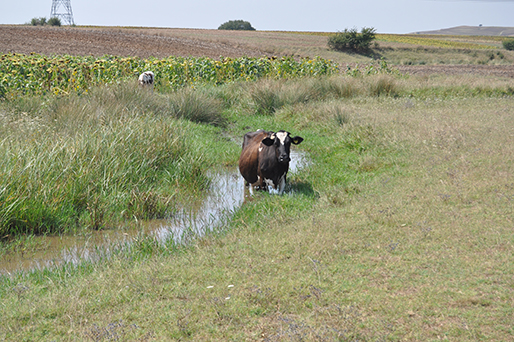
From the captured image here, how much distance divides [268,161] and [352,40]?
46.2 metres

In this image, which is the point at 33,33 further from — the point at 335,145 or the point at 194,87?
the point at 335,145

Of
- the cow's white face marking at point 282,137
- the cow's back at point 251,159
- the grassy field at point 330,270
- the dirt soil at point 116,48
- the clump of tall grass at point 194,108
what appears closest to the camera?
the grassy field at point 330,270

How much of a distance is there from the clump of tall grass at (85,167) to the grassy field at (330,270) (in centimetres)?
29

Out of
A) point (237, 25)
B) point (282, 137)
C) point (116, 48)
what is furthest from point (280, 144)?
point (237, 25)

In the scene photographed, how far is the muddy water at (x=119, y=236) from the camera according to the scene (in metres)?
6.26

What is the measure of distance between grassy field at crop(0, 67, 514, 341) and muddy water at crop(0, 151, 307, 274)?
38 cm

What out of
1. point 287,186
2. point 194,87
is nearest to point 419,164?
point 287,186

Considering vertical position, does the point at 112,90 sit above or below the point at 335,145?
above

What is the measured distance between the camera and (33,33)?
48.2m

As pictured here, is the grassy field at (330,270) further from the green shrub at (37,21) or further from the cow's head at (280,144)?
the green shrub at (37,21)

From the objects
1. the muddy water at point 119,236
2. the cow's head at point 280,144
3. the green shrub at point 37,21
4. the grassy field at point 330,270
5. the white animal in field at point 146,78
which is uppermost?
the green shrub at point 37,21

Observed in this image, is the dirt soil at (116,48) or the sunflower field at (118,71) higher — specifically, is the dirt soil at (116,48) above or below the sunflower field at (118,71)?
above

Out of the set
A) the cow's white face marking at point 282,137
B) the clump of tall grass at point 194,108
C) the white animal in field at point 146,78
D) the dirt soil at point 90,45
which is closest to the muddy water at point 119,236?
the cow's white face marking at point 282,137

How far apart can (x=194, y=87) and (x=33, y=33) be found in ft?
128
